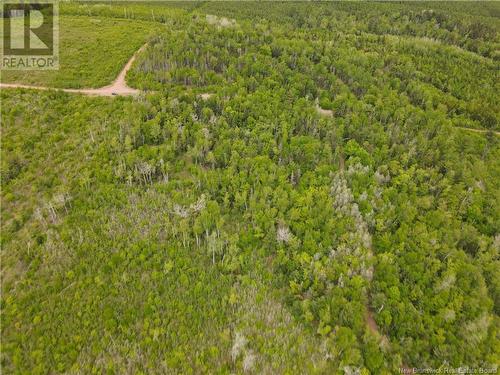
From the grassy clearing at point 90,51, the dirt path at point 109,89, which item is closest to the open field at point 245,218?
the grassy clearing at point 90,51

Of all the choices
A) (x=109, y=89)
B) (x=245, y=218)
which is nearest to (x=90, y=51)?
(x=109, y=89)

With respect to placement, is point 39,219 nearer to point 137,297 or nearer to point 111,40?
point 137,297

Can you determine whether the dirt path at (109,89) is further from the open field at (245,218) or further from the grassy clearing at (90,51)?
the open field at (245,218)

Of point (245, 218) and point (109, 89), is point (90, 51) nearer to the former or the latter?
point (109, 89)

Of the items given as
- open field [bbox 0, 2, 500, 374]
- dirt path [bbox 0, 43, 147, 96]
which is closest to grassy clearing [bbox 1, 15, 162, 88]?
open field [bbox 0, 2, 500, 374]

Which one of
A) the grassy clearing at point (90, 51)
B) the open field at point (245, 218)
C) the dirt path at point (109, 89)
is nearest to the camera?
the open field at point (245, 218)

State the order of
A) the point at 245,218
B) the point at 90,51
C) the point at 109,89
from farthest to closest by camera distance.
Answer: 1. the point at 90,51
2. the point at 109,89
3. the point at 245,218

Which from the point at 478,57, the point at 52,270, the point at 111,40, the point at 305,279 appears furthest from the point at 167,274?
the point at 478,57

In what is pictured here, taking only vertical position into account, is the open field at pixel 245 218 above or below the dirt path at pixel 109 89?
below
